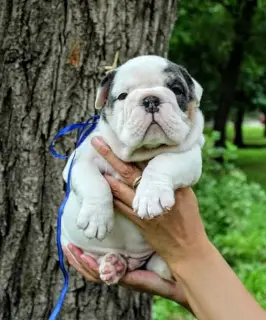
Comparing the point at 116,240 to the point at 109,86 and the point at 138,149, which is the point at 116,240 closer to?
the point at 138,149

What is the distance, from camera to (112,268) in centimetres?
212

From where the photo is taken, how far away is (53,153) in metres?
2.74

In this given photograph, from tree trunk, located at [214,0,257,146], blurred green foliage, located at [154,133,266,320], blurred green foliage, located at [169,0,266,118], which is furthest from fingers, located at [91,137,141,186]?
tree trunk, located at [214,0,257,146]

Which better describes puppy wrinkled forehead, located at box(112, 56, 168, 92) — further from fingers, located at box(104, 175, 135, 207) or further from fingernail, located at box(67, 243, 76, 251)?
fingernail, located at box(67, 243, 76, 251)

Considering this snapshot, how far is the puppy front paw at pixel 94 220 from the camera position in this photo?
1.93 metres

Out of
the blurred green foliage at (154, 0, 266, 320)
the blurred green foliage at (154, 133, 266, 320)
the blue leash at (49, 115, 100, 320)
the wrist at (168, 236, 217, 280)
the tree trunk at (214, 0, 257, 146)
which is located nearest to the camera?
the wrist at (168, 236, 217, 280)

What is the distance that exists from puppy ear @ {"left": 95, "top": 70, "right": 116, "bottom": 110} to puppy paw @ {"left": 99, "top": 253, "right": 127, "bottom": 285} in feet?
1.66

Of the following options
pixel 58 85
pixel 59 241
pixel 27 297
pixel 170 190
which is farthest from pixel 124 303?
pixel 170 190

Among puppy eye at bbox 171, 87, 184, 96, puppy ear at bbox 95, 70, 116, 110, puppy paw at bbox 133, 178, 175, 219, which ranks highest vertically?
puppy eye at bbox 171, 87, 184, 96

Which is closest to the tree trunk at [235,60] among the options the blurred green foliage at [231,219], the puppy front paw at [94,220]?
the blurred green foliage at [231,219]

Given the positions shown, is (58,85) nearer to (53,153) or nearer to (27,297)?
(53,153)

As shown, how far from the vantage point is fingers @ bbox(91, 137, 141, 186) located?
6.69 ft

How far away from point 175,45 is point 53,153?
12.0m

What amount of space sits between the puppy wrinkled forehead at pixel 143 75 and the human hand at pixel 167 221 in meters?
0.23
